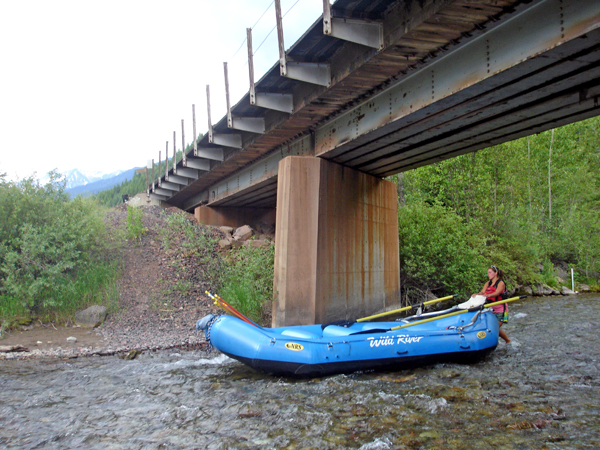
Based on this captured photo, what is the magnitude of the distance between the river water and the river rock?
39.0ft

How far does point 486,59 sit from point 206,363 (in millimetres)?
6784

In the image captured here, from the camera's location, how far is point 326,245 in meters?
10.0

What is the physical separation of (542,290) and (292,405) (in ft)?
57.3

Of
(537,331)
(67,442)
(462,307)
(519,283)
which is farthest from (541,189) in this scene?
(67,442)

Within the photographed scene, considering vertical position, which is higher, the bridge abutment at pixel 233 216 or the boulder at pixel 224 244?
the bridge abutment at pixel 233 216

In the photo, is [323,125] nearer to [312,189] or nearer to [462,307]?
[312,189]

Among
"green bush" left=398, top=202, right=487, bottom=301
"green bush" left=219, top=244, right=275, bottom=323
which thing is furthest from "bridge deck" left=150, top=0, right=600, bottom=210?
"green bush" left=398, top=202, right=487, bottom=301

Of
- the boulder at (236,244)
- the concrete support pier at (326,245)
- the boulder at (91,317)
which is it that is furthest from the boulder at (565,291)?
the boulder at (91,317)

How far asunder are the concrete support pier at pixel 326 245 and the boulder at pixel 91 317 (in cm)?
415

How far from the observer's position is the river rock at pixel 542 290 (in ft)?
60.4

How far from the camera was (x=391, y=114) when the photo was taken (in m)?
7.64

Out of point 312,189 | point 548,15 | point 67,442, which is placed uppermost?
point 548,15

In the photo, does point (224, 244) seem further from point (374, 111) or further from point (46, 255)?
point (374, 111)

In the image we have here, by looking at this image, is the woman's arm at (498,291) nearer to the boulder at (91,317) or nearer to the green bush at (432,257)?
the green bush at (432,257)
